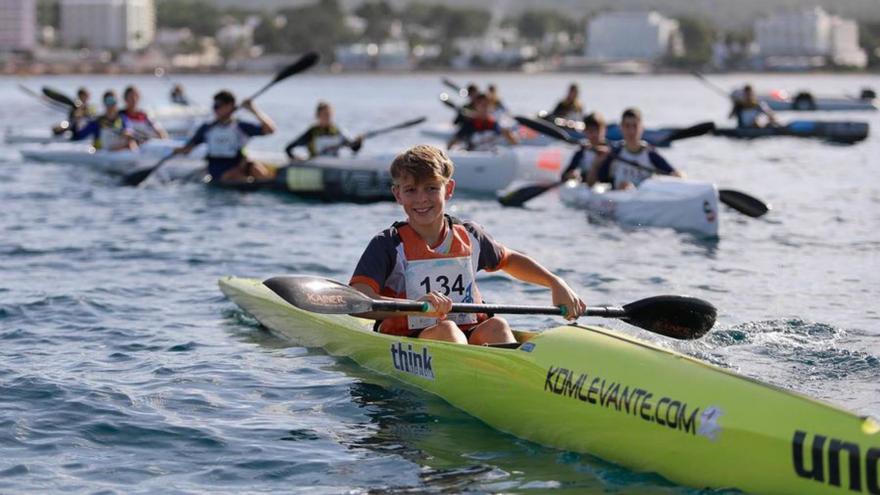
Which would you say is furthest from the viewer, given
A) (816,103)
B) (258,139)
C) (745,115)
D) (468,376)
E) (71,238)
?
(816,103)

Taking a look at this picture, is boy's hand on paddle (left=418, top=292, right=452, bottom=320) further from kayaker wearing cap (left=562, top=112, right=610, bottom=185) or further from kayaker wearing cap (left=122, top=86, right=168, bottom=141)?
kayaker wearing cap (left=122, top=86, right=168, bottom=141)

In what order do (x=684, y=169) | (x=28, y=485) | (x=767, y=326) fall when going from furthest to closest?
(x=684, y=169)
(x=767, y=326)
(x=28, y=485)

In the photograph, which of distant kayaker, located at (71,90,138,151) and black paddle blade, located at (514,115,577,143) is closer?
black paddle blade, located at (514,115,577,143)

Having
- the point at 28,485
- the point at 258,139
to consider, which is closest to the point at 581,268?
the point at 28,485

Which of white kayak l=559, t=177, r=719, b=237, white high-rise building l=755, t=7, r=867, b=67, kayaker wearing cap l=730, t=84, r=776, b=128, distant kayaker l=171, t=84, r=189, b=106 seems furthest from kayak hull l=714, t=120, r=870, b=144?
white high-rise building l=755, t=7, r=867, b=67

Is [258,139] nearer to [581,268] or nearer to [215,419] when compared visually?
[581,268]

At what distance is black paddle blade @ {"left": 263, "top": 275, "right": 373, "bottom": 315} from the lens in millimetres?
7016

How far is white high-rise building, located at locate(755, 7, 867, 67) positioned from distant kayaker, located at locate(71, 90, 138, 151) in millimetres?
153768

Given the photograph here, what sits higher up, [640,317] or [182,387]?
[640,317]

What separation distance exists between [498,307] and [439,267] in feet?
1.38

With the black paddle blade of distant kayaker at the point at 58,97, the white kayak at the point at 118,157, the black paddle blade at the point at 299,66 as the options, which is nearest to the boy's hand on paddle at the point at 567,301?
the black paddle blade at the point at 299,66

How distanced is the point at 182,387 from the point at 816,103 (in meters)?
37.1

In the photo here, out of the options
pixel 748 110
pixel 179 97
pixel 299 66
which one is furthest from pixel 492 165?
pixel 179 97

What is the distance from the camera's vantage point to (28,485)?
6289mm
